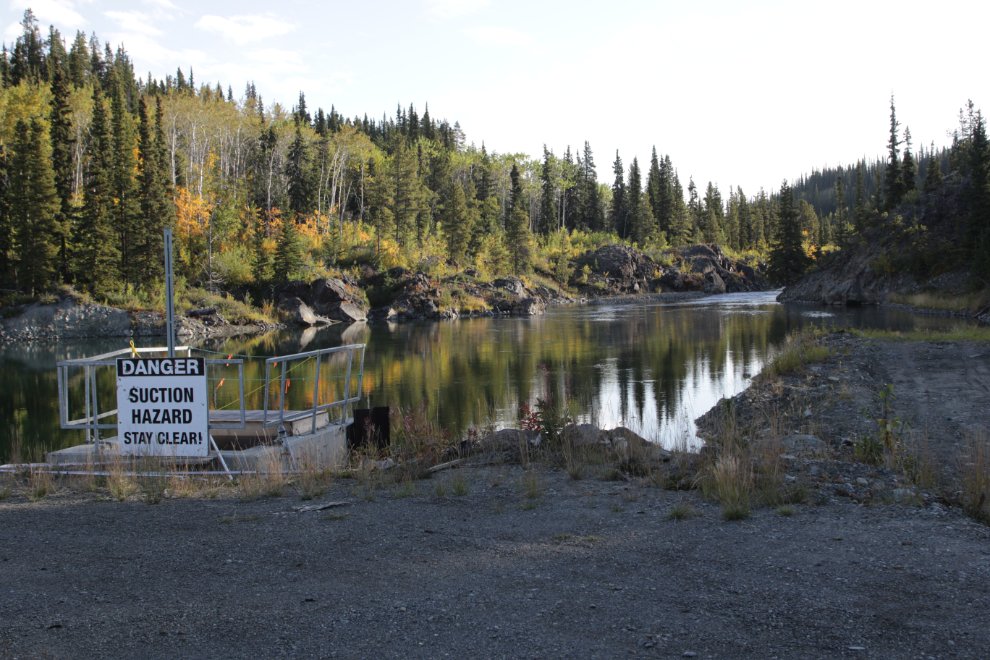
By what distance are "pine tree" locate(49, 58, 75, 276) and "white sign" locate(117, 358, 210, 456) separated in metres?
49.7

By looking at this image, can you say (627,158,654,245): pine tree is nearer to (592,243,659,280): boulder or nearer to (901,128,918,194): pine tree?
(592,243,659,280): boulder

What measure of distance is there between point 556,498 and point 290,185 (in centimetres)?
7516

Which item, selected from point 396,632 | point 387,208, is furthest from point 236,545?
point 387,208

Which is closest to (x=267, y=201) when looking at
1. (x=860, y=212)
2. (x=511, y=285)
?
(x=511, y=285)

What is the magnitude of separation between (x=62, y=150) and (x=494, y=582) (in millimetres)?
63693

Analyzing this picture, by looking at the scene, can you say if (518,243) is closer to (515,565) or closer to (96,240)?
(96,240)

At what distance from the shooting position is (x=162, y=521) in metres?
6.94

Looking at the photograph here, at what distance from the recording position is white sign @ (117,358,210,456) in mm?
9500

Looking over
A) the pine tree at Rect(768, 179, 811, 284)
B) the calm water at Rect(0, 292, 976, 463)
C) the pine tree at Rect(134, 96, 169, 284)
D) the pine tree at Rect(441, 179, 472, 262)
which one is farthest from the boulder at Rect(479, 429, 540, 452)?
the pine tree at Rect(768, 179, 811, 284)

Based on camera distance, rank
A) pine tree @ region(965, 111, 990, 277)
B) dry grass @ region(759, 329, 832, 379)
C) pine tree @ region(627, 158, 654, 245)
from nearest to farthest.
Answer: dry grass @ region(759, 329, 832, 379), pine tree @ region(965, 111, 990, 277), pine tree @ region(627, 158, 654, 245)

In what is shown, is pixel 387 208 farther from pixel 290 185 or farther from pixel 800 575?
pixel 800 575

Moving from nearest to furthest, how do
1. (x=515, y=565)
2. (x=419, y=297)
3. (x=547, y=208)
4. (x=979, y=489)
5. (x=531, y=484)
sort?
(x=515, y=565) < (x=979, y=489) < (x=531, y=484) < (x=419, y=297) < (x=547, y=208)

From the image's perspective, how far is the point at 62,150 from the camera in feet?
178

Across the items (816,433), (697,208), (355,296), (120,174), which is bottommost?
(816,433)
